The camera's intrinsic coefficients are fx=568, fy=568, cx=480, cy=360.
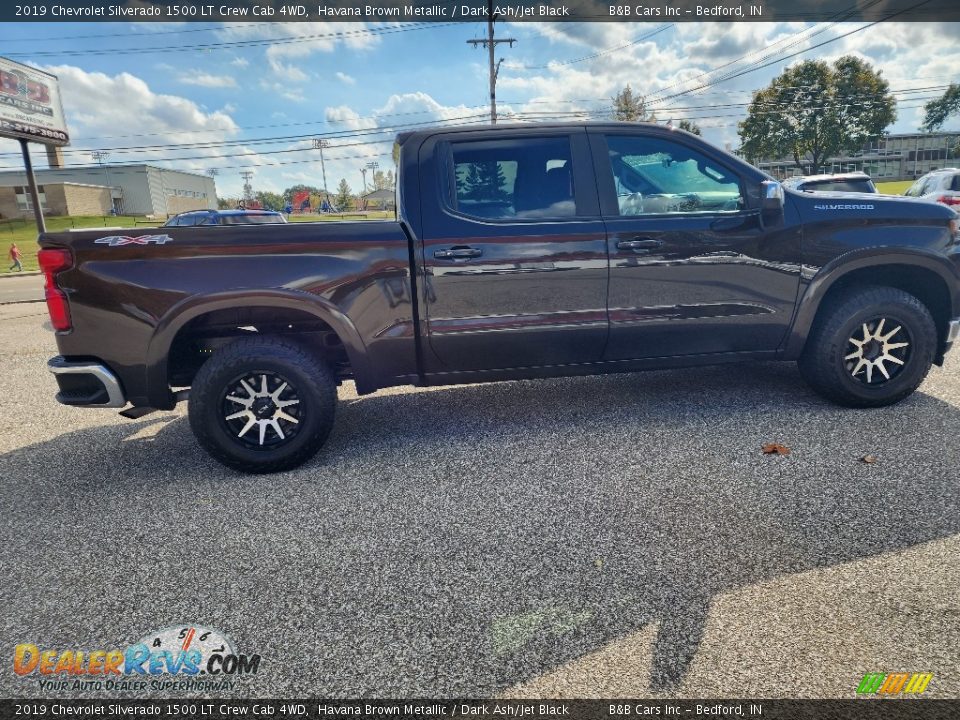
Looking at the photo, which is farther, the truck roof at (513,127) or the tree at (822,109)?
the tree at (822,109)

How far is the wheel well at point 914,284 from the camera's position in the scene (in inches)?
155

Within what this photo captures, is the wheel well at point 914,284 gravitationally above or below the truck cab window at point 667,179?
below

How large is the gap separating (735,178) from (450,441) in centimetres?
253

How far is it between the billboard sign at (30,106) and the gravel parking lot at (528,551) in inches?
904

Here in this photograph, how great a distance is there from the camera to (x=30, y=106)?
21422 millimetres

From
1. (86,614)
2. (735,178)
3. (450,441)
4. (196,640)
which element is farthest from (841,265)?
(86,614)

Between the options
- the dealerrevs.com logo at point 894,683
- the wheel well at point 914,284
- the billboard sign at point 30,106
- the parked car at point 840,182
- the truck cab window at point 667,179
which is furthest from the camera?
the billboard sign at point 30,106

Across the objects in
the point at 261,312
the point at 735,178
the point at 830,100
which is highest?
the point at 830,100

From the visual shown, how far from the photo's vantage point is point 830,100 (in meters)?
44.1

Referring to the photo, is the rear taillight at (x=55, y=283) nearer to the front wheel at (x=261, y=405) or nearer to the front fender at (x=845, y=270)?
the front wheel at (x=261, y=405)

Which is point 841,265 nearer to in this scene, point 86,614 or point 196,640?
point 196,640

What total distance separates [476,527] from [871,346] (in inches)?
121

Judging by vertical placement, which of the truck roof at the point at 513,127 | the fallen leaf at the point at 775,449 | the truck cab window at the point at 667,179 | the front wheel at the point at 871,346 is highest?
the truck roof at the point at 513,127

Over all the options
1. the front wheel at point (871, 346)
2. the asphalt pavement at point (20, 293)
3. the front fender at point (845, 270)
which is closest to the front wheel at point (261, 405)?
the front fender at point (845, 270)
